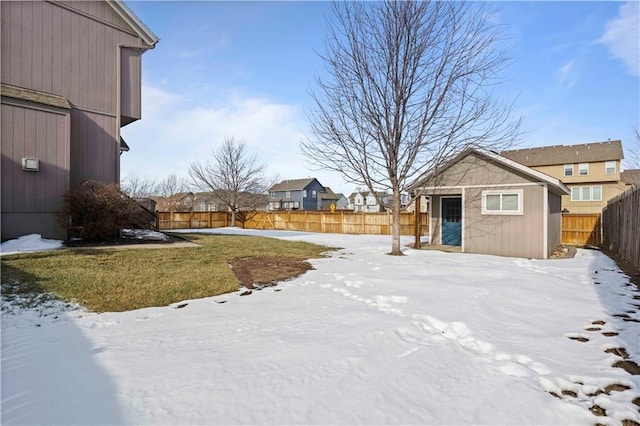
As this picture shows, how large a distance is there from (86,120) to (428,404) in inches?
516

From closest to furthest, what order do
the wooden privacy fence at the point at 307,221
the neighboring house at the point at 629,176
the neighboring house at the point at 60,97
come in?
the neighboring house at the point at 60,97
the wooden privacy fence at the point at 307,221
the neighboring house at the point at 629,176

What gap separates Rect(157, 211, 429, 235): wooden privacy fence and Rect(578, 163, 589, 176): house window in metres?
19.3

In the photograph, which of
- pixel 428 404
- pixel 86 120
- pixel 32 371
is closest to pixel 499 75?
pixel 428 404

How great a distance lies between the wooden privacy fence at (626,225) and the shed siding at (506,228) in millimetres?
2109

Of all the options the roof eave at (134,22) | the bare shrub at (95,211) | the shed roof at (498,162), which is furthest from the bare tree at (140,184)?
the shed roof at (498,162)

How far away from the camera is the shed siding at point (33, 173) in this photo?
9.12 meters

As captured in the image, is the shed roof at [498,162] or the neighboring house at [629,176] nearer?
the shed roof at [498,162]

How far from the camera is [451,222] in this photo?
13.7 metres

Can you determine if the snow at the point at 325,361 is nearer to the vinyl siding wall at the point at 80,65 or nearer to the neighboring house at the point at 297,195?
the vinyl siding wall at the point at 80,65

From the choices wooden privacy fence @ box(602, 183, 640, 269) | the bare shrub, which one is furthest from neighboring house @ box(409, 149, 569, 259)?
the bare shrub

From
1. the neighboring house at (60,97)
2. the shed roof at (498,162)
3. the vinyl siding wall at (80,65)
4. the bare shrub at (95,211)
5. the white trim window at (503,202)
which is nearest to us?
the neighboring house at (60,97)

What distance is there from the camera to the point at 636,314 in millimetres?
4867

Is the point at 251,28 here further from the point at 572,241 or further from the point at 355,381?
the point at 572,241

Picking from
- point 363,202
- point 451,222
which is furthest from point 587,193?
point 363,202
